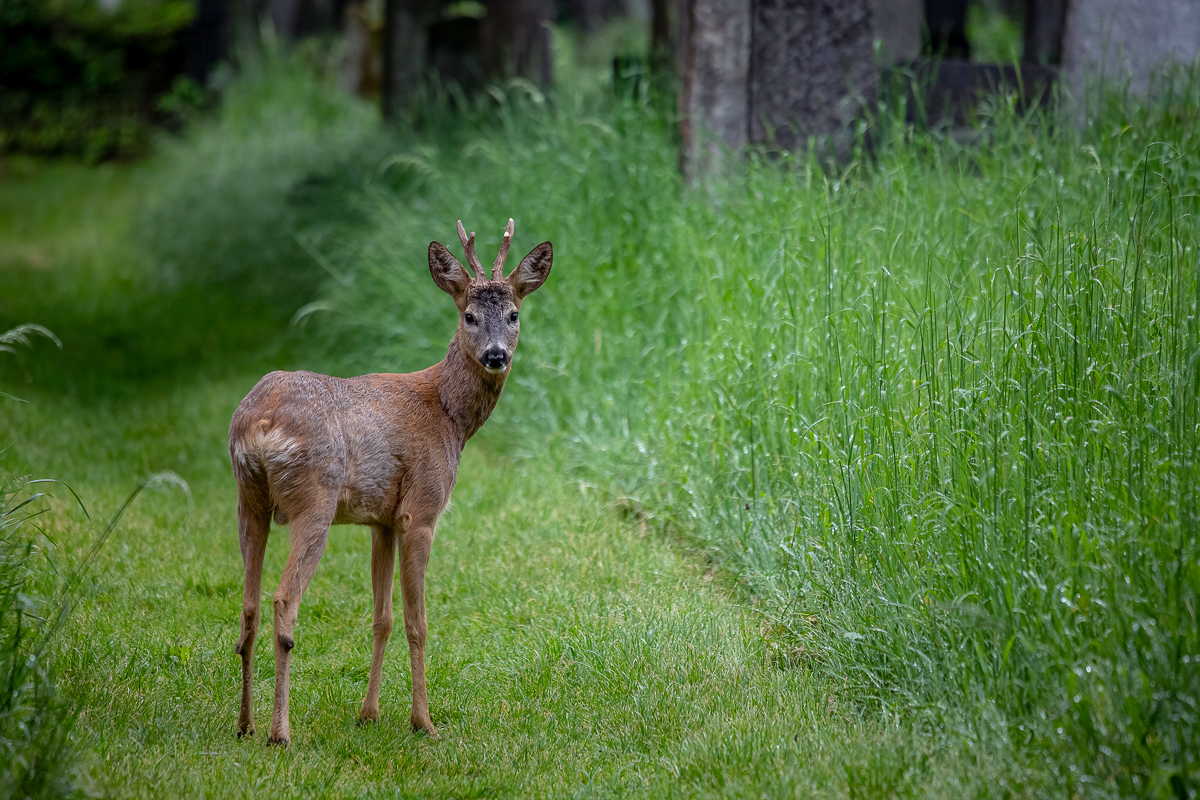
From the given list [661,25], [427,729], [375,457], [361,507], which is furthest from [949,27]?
[427,729]

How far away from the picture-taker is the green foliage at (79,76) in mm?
17219

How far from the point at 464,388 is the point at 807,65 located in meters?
4.10

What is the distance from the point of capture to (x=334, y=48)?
55.1 feet

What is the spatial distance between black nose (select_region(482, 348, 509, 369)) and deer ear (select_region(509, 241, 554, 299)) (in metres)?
0.38

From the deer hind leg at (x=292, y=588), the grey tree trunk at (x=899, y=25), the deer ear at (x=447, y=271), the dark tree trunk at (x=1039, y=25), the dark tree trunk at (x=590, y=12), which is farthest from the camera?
the dark tree trunk at (x=590, y=12)

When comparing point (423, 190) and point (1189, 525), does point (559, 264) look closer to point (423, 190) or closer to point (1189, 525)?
point (423, 190)

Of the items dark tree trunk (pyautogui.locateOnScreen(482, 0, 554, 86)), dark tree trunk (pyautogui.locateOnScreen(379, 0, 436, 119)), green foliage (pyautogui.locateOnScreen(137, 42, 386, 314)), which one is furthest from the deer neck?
dark tree trunk (pyautogui.locateOnScreen(379, 0, 436, 119))

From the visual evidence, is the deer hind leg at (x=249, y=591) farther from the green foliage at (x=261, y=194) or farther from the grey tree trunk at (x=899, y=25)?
the grey tree trunk at (x=899, y=25)

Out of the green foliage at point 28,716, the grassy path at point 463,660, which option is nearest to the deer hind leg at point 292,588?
the grassy path at point 463,660

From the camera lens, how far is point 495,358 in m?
3.87

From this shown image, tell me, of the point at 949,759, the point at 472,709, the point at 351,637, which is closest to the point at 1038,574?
the point at 949,759

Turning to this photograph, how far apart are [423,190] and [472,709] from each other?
677 cm

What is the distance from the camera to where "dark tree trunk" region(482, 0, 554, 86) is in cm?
1034

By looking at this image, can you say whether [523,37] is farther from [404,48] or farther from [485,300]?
[485,300]
